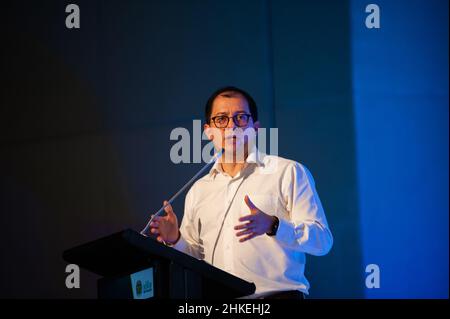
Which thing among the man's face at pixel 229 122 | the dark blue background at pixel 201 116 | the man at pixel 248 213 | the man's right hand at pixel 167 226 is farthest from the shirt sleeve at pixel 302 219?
the dark blue background at pixel 201 116

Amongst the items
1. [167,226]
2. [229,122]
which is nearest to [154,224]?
[167,226]

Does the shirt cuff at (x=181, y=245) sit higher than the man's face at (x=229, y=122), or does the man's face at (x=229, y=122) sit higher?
the man's face at (x=229, y=122)

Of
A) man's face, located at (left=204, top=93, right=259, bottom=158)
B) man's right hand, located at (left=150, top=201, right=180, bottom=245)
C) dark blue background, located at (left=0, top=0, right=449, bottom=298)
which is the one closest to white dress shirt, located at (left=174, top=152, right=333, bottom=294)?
man's face, located at (left=204, top=93, right=259, bottom=158)

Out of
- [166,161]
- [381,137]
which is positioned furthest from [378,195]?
[166,161]

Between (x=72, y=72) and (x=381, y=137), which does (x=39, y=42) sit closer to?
(x=72, y=72)

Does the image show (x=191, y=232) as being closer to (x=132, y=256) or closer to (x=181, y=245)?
(x=181, y=245)

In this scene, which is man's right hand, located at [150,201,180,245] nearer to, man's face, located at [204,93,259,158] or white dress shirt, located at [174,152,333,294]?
white dress shirt, located at [174,152,333,294]

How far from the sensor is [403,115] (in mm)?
3078

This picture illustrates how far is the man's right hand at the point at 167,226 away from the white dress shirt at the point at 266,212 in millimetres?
211

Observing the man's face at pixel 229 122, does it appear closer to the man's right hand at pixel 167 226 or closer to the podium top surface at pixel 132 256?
the man's right hand at pixel 167 226

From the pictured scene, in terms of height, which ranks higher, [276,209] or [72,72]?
[72,72]

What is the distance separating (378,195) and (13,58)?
2161 mm

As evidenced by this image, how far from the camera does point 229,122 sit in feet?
9.30

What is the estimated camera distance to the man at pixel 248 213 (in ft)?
8.23
